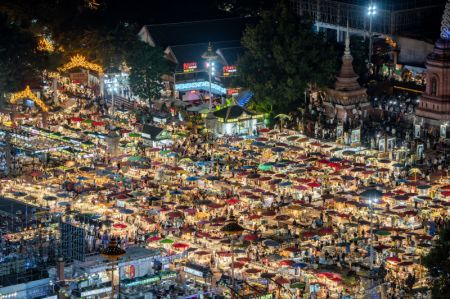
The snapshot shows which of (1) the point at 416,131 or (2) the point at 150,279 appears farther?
(1) the point at 416,131

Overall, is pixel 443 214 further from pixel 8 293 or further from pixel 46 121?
pixel 46 121

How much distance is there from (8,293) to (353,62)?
161 ft

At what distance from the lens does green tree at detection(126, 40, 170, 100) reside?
4195 inches

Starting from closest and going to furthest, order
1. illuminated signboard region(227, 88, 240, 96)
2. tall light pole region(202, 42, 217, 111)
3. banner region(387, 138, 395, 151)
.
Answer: banner region(387, 138, 395, 151), tall light pole region(202, 42, 217, 111), illuminated signboard region(227, 88, 240, 96)

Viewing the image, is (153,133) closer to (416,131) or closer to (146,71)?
(146,71)

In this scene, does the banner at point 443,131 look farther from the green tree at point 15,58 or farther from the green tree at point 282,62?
the green tree at point 15,58

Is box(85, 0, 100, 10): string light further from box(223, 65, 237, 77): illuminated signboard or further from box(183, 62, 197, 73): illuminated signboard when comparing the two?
box(223, 65, 237, 77): illuminated signboard

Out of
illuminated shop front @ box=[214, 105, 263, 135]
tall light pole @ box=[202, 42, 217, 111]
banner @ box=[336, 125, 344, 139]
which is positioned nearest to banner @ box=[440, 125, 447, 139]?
banner @ box=[336, 125, 344, 139]

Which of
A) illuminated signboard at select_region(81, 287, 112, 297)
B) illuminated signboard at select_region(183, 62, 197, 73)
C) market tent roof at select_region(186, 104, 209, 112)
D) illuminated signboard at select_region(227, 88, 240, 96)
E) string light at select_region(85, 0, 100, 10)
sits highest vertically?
string light at select_region(85, 0, 100, 10)

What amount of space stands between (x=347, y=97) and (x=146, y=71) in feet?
49.4

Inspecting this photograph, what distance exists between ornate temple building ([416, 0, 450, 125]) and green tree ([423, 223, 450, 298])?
122 ft

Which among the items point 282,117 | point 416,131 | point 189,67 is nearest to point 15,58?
point 189,67

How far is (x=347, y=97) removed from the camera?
102 metres

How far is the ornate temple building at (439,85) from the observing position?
97.1 m
